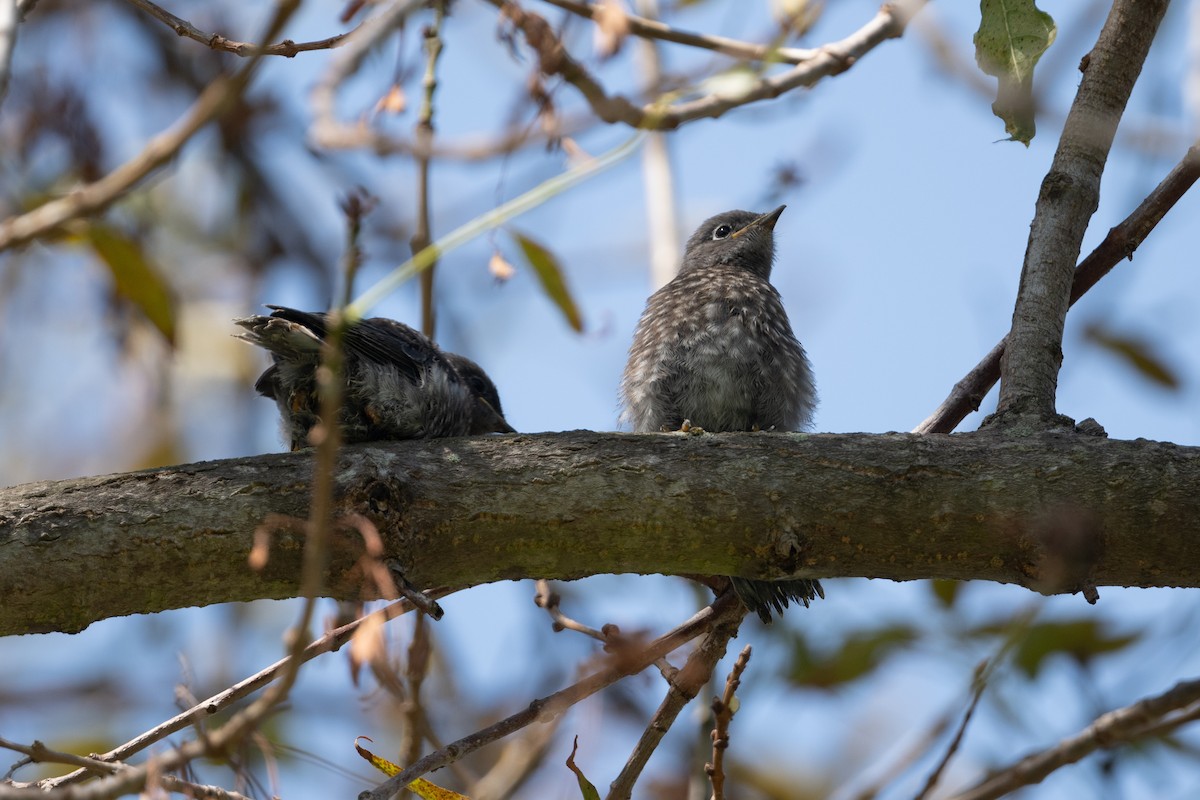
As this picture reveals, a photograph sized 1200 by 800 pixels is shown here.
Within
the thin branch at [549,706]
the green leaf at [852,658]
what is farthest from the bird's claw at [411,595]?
the green leaf at [852,658]

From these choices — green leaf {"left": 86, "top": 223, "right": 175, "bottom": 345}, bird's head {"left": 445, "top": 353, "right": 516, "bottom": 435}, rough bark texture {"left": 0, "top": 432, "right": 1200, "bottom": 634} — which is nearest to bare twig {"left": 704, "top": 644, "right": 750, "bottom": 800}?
rough bark texture {"left": 0, "top": 432, "right": 1200, "bottom": 634}

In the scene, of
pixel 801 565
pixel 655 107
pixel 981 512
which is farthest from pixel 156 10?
pixel 981 512

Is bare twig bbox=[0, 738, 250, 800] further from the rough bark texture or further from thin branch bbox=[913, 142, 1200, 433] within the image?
thin branch bbox=[913, 142, 1200, 433]

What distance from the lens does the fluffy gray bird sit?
147 inches

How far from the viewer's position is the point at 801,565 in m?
2.78

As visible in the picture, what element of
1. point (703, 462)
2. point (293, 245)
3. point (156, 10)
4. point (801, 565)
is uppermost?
point (293, 245)

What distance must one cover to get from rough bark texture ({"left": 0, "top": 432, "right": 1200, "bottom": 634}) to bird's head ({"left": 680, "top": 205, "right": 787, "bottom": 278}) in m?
2.90

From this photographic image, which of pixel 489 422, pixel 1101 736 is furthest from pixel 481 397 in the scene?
pixel 1101 736

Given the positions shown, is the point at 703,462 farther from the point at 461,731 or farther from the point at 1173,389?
the point at 461,731

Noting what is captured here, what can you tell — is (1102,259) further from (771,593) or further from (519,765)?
(519,765)

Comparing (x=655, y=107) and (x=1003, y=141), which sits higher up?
(x=655, y=107)

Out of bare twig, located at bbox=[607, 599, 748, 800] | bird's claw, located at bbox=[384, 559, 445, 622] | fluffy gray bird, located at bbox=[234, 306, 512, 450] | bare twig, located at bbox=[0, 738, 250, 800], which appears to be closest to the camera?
bare twig, located at bbox=[0, 738, 250, 800]

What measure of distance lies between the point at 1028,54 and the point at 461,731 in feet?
10.7

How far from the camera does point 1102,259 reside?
10.8 feet
